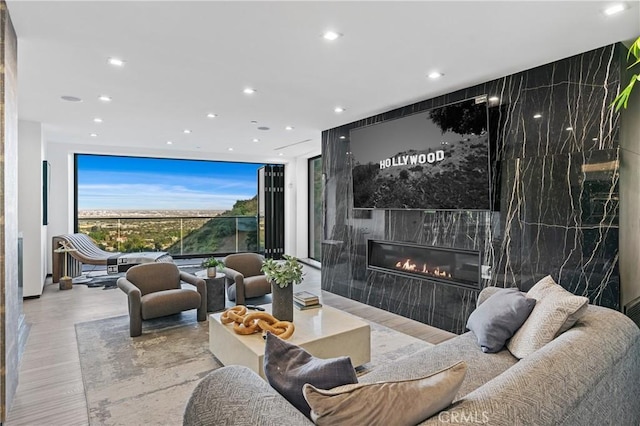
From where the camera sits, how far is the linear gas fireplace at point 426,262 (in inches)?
155

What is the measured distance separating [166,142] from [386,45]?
5.71 m

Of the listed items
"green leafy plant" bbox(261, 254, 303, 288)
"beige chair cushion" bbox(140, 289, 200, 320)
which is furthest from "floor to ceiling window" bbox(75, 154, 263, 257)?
"green leafy plant" bbox(261, 254, 303, 288)

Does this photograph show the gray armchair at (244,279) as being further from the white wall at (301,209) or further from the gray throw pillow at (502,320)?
the white wall at (301,209)

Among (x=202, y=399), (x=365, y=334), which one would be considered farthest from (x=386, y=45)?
(x=202, y=399)

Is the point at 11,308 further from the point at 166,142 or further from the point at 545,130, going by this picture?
the point at 166,142

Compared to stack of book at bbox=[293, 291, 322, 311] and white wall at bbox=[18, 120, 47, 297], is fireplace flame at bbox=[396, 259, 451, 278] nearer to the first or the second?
stack of book at bbox=[293, 291, 322, 311]

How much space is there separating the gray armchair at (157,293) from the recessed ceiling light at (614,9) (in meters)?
4.31

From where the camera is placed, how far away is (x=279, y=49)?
9.64 feet

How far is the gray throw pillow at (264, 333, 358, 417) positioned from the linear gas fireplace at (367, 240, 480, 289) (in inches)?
116

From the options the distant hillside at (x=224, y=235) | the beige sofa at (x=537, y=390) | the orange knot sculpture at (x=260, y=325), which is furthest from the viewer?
the distant hillside at (x=224, y=235)

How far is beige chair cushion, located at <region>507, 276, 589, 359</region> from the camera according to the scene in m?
1.93

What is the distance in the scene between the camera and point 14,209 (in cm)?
270

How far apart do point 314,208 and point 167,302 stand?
566 centimetres

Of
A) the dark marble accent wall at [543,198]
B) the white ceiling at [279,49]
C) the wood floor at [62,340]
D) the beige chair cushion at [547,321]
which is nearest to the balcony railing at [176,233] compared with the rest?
the wood floor at [62,340]
